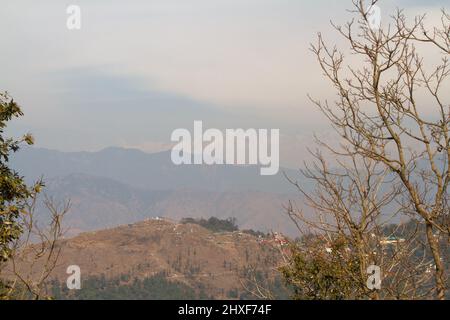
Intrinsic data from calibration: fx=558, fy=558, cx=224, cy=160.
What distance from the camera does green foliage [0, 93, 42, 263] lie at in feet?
47.8

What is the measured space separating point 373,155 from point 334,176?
2235mm

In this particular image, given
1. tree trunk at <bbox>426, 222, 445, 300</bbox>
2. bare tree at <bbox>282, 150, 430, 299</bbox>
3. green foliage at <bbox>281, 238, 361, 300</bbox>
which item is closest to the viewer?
tree trunk at <bbox>426, 222, 445, 300</bbox>

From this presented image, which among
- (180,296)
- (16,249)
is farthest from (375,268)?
(180,296)

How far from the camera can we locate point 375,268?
1295 cm

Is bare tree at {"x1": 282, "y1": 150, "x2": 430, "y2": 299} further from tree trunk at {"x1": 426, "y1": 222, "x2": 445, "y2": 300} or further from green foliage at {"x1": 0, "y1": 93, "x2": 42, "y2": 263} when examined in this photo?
A: green foliage at {"x1": 0, "y1": 93, "x2": 42, "y2": 263}

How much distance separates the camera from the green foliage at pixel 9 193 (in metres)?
14.6

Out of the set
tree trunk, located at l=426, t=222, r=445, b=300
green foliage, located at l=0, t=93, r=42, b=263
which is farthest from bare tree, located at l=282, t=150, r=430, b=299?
green foliage, located at l=0, t=93, r=42, b=263

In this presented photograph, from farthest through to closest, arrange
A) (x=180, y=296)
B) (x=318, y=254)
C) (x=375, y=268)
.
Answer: (x=180, y=296) → (x=318, y=254) → (x=375, y=268)

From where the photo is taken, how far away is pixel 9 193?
15094 mm

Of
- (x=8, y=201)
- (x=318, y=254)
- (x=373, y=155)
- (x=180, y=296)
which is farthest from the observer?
(x=180, y=296)

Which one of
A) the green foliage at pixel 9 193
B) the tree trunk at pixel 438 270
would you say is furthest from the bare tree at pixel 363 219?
the green foliage at pixel 9 193

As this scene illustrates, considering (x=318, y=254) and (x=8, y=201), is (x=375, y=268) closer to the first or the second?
(x=318, y=254)

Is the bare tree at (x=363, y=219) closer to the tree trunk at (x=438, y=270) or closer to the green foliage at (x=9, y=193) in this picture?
the tree trunk at (x=438, y=270)

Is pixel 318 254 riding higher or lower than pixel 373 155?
lower
